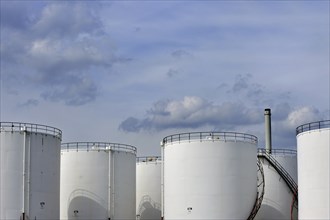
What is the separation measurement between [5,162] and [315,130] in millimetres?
19170

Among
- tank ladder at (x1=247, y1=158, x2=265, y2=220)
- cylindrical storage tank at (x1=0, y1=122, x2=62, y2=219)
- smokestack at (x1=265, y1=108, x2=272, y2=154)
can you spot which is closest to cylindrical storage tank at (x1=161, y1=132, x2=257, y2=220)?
tank ladder at (x1=247, y1=158, x2=265, y2=220)

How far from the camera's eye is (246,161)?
4109 centimetres

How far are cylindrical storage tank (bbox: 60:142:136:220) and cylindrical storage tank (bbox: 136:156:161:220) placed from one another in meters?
5.35

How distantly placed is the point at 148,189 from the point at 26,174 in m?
17.5

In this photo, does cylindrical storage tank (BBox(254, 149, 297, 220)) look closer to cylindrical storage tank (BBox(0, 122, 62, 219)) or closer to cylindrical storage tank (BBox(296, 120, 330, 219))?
cylindrical storage tank (BBox(296, 120, 330, 219))

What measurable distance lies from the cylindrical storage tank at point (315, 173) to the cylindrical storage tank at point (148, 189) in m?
18.3

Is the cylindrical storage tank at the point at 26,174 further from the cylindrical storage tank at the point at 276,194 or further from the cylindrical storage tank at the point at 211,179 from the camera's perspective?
the cylindrical storage tank at the point at 276,194

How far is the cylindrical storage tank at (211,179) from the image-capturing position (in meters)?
39.7

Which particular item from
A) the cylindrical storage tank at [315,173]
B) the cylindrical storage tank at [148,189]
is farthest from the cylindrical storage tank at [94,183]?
the cylindrical storage tank at [315,173]

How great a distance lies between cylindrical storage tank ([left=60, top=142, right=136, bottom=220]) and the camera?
46.5 m

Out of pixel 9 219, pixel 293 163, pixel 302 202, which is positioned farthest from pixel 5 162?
pixel 293 163

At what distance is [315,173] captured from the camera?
36781 mm

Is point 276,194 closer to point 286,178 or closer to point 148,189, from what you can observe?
point 286,178

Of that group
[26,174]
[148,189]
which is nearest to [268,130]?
[148,189]
